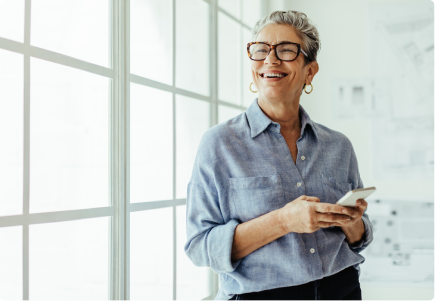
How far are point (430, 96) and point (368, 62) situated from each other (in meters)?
0.48

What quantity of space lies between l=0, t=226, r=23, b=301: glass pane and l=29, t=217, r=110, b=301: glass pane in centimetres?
4

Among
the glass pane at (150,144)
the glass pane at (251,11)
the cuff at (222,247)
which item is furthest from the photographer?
the glass pane at (251,11)

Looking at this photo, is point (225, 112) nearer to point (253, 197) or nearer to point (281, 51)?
point (281, 51)

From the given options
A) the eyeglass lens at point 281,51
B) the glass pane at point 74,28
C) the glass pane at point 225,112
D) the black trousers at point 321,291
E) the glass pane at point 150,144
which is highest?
the glass pane at point 74,28

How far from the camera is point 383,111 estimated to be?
290 cm

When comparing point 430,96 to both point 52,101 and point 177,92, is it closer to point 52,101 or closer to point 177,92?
point 177,92

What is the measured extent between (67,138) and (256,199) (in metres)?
0.62

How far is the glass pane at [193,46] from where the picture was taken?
77.9 inches

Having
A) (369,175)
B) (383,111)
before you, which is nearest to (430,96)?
(383,111)

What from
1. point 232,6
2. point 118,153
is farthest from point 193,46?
point 118,153

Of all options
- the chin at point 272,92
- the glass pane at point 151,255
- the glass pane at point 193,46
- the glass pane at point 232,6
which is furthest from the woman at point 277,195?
the glass pane at point 232,6

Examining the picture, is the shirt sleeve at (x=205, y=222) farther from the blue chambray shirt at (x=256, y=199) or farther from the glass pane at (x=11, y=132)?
the glass pane at (x=11, y=132)

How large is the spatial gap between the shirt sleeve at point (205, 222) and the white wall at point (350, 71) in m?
2.02

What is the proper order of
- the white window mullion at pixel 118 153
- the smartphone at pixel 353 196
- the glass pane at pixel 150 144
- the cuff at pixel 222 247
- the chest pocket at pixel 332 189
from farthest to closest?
the glass pane at pixel 150 144, the white window mullion at pixel 118 153, the chest pocket at pixel 332 189, the cuff at pixel 222 247, the smartphone at pixel 353 196
